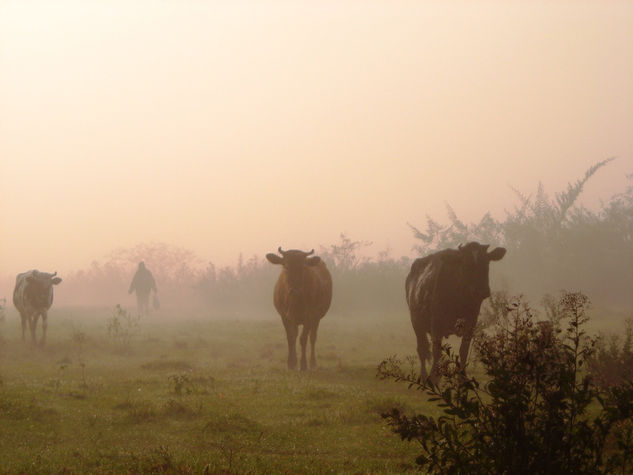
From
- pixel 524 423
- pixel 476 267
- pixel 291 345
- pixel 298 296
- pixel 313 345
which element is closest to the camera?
pixel 524 423

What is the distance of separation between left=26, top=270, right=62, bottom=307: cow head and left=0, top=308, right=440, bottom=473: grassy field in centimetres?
379

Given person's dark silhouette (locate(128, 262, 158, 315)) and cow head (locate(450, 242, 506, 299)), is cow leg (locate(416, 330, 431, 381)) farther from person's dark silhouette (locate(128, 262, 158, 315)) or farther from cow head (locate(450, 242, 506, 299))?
person's dark silhouette (locate(128, 262, 158, 315))

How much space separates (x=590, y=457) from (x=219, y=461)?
4.00 m

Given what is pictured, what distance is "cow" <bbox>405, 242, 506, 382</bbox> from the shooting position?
11.9 meters

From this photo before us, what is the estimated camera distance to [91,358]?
1902 centimetres

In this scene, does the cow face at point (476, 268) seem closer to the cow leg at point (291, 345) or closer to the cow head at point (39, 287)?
the cow leg at point (291, 345)

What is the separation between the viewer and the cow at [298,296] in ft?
50.8

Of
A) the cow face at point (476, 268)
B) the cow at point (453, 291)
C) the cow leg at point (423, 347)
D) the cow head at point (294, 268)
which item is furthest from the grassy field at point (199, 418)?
the cow face at point (476, 268)

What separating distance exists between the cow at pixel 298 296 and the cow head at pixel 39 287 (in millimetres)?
9616

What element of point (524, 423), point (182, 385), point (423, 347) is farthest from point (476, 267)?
point (524, 423)

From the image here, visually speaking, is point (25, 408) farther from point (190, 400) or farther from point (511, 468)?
point (511, 468)

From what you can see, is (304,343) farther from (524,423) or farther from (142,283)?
(142,283)

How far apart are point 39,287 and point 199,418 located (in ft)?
48.8

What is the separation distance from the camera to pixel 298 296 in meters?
15.9
